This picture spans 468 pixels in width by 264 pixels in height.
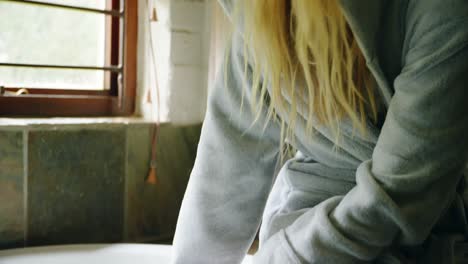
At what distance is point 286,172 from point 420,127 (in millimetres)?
256

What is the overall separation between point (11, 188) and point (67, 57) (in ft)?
1.50

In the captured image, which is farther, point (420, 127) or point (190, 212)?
point (190, 212)

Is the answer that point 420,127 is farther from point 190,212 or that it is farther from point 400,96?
point 190,212

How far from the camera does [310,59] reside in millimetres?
719

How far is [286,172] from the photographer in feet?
2.67

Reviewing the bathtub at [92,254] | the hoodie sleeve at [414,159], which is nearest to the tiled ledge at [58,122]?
the bathtub at [92,254]

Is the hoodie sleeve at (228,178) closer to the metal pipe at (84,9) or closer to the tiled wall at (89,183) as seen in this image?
the tiled wall at (89,183)

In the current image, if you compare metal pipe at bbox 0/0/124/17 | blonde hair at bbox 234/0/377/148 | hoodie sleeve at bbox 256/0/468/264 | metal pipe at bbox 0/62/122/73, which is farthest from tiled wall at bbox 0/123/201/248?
hoodie sleeve at bbox 256/0/468/264

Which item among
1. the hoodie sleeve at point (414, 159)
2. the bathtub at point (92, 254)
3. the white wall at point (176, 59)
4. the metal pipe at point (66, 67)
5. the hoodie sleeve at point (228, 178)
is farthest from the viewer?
the white wall at point (176, 59)

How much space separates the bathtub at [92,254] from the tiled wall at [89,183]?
4.2 inches

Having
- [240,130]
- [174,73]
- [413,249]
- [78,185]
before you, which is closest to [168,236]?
[78,185]

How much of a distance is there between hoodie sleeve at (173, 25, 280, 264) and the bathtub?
0.77 ft

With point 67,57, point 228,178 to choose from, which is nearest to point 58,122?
point 67,57

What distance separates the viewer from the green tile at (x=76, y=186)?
4.14 ft
